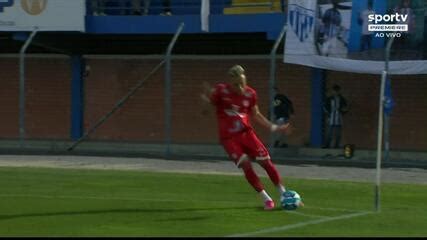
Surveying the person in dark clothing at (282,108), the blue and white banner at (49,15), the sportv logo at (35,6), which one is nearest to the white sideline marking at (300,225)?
the person in dark clothing at (282,108)

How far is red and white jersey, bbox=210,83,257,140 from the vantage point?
36.0 feet

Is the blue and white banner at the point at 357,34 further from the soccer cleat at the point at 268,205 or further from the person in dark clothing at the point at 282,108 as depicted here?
the soccer cleat at the point at 268,205

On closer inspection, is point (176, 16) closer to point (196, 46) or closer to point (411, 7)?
point (196, 46)

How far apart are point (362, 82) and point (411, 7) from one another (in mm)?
4065

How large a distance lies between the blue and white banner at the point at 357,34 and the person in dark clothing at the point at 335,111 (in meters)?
1.56

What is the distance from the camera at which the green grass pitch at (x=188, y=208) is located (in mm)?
9398

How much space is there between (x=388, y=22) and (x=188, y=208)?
35.8ft

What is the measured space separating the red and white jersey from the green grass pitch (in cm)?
107

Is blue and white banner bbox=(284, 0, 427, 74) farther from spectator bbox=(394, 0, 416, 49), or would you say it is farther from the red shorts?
the red shorts

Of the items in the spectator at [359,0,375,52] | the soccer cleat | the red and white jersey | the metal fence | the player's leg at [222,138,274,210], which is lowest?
the soccer cleat

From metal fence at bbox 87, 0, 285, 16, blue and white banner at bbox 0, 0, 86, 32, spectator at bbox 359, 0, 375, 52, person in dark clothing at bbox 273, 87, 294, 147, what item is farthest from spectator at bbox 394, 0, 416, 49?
blue and white banner at bbox 0, 0, 86, 32

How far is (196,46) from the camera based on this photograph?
1044 inches

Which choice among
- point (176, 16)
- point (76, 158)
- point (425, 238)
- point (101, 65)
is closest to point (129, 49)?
point (101, 65)

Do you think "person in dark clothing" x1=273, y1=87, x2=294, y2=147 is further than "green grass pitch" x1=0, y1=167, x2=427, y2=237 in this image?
Yes
